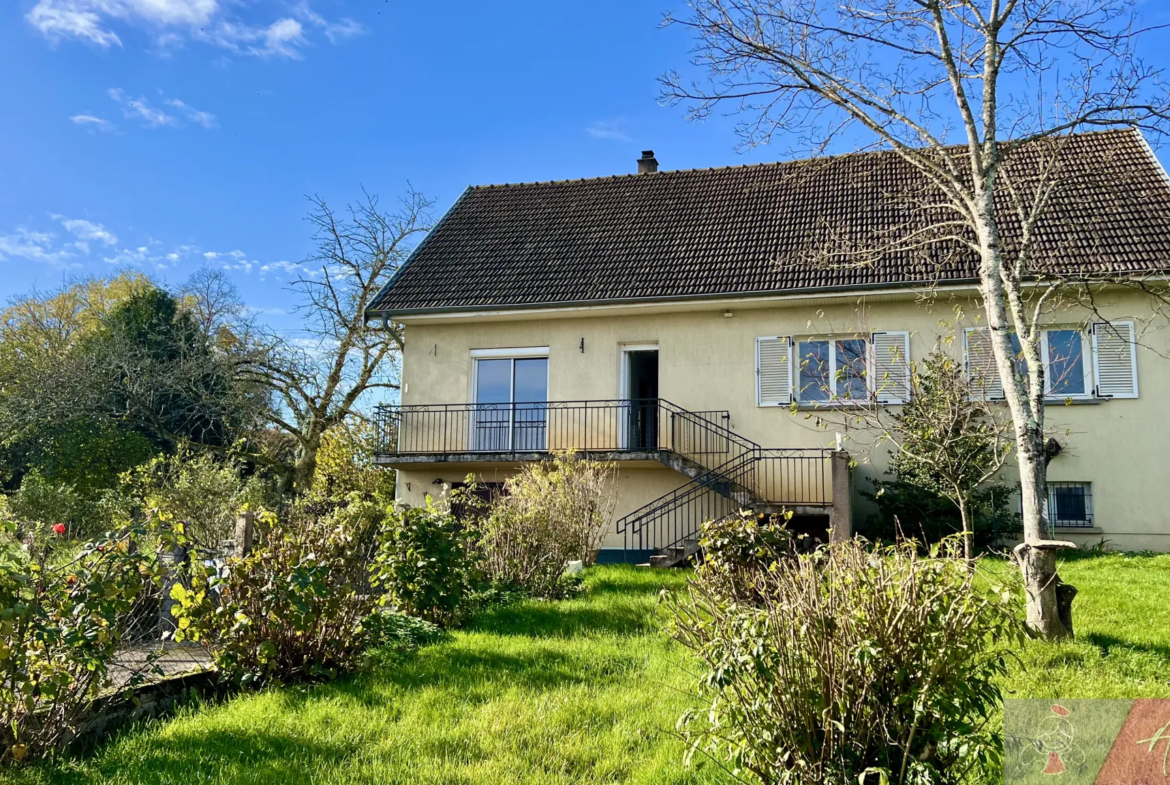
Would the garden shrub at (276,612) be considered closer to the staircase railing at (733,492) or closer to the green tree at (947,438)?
the green tree at (947,438)

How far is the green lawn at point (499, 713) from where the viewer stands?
14.9 feet

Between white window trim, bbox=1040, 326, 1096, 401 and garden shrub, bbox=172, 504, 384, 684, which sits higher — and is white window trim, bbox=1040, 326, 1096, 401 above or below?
above

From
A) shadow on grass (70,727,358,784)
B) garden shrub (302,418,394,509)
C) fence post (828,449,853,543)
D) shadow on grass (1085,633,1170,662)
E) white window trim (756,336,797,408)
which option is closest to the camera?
shadow on grass (70,727,358,784)

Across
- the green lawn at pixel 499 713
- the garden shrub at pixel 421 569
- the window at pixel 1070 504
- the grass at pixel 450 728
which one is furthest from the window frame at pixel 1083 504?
the garden shrub at pixel 421 569

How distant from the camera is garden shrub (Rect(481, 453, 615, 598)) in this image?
9945 mm

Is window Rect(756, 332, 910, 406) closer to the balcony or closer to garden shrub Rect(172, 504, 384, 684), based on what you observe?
Result: the balcony

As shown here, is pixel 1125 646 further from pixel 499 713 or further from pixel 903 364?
pixel 903 364

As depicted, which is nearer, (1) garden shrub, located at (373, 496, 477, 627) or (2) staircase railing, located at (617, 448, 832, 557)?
(1) garden shrub, located at (373, 496, 477, 627)

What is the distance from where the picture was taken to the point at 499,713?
542 cm

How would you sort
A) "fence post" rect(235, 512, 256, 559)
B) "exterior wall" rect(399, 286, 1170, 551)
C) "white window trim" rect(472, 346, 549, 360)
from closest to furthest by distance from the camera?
"fence post" rect(235, 512, 256, 559) < "exterior wall" rect(399, 286, 1170, 551) < "white window trim" rect(472, 346, 549, 360)

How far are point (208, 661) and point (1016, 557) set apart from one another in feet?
20.7

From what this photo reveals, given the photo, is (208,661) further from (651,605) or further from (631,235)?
(631,235)

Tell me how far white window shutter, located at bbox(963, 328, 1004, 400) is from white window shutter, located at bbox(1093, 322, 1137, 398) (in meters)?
1.62

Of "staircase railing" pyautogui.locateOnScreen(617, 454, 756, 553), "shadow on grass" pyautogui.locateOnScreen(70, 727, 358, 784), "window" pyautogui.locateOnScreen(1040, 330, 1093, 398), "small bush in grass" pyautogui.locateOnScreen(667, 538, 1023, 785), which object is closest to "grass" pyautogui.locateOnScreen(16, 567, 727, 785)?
"shadow on grass" pyautogui.locateOnScreen(70, 727, 358, 784)
